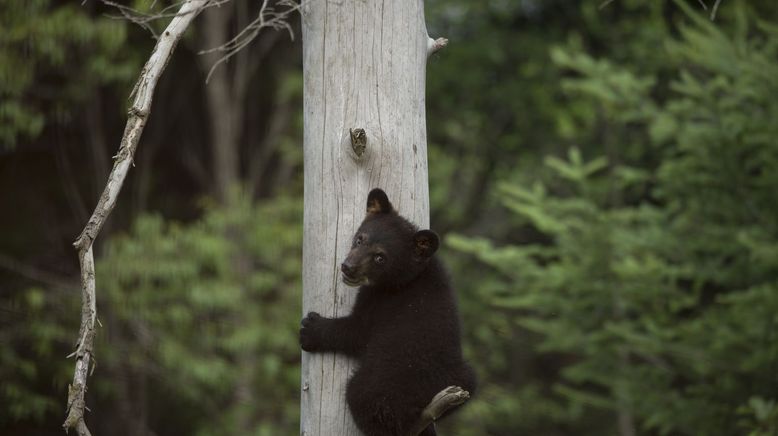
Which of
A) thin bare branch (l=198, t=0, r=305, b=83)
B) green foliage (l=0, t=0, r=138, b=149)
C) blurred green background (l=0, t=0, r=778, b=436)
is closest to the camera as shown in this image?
thin bare branch (l=198, t=0, r=305, b=83)

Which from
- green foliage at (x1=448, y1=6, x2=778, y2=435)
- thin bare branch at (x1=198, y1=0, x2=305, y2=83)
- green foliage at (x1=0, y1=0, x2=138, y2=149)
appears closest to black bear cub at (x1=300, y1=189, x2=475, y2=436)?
thin bare branch at (x1=198, y1=0, x2=305, y2=83)

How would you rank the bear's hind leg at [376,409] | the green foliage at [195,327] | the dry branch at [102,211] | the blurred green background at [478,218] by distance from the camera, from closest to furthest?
the dry branch at [102,211] < the bear's hind leg at [376,409] < the blurred green background at [478,218] < the green foliage at [195,327]

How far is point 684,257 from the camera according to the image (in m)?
7.41

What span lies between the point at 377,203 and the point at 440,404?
1.07 m

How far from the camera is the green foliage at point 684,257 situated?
6828 millimetres

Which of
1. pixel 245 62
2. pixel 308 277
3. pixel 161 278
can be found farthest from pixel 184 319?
pixel 308 277

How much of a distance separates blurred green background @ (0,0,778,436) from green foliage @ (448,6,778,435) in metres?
0.03

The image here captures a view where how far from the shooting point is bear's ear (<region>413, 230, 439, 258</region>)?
157 inches

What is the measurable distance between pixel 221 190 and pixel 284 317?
2.52 m

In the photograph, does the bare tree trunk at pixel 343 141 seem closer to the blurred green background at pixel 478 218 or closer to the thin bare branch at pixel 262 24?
the thin bare branch at pixel 262 24

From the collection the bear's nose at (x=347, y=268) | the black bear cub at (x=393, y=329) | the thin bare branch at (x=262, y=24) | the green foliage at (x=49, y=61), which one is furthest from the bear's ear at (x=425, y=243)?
the green foliage at (x=49, y=61)

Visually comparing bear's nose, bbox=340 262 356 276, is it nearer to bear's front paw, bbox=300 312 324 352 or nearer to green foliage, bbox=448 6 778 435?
bear's front paw, bbox=300 312 324 352

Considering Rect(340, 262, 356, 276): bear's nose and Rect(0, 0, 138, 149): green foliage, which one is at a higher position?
Rect(0, 0, 138, 149): green foliage

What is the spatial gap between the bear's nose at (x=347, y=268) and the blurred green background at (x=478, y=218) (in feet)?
12.4
